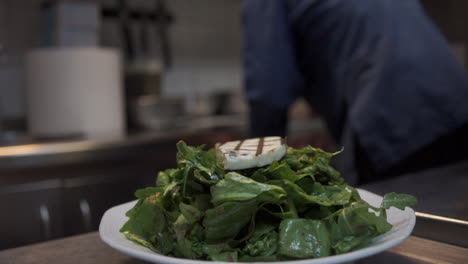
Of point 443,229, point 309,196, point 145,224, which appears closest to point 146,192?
point 145,224

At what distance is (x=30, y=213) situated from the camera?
5.21ft

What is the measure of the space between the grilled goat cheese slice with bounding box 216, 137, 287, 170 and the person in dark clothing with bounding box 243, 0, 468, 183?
841mm

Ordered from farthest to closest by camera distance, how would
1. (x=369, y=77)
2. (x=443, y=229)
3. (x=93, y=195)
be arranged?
(x=93, y=195), (x=369, y=77), (x=443, y=229)

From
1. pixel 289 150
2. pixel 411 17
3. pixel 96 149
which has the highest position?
pixel 411 17

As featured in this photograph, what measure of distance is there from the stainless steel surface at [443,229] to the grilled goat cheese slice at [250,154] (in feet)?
0.72

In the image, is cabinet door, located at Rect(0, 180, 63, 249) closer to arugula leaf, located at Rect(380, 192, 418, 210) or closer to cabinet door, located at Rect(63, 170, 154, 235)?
cabinet door, located at Rect(63, 170, 154, 235)

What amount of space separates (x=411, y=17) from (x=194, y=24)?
181 centimetres

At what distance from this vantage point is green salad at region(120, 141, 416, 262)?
0.46 meters

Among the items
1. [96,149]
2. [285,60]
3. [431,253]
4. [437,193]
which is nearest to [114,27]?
[96,149]

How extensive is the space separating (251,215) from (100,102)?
1656mm

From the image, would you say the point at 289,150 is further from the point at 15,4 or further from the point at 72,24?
the point at 15,4

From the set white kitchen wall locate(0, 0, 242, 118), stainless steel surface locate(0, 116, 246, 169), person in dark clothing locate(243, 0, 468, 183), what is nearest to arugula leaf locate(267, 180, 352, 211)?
person in dark clothing locate(243, 0, 468, 183)

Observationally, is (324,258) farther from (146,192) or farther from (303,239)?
(146,192)

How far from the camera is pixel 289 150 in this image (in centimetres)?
60
